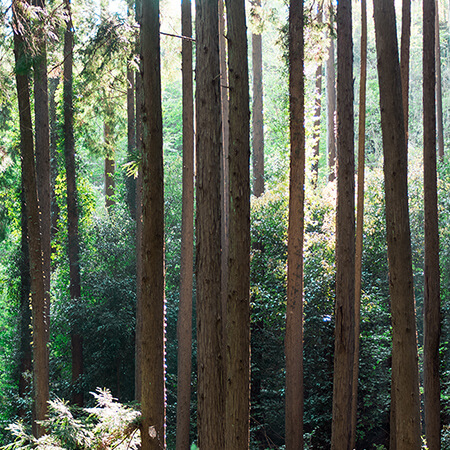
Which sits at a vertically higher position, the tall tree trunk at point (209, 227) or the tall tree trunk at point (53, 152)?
the tall tree trunk at point (53, 152)

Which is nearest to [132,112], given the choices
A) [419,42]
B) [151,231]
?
[151,231]

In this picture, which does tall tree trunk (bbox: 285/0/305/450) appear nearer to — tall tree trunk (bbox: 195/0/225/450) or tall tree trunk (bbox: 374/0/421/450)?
tall tree trunk (bbox: 195/0/225/450)

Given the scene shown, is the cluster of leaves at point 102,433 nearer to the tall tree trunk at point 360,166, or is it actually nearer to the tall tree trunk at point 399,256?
the tall tree trunk at point 399,256

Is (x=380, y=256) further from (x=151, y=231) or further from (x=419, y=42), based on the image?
(x=419, y=42)

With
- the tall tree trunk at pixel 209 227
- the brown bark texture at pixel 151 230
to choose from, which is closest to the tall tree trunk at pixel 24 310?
the brown bark texture at pixel 151 230

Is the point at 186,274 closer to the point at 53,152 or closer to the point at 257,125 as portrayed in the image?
the point at 53,152

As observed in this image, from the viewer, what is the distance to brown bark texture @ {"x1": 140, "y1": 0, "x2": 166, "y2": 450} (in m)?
6.70

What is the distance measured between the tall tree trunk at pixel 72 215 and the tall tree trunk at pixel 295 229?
7812 mm

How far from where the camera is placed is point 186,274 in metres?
12.4

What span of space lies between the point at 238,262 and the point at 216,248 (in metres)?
0.63

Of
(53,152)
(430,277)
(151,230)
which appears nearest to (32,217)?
(151,230)

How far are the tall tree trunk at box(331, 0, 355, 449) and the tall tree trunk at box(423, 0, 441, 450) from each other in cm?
116

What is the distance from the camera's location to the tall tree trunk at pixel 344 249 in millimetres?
9070

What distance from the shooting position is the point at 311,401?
12984 millimetres
